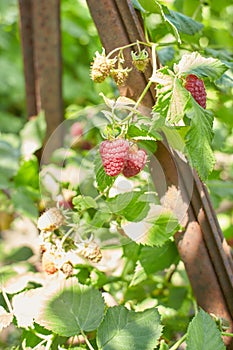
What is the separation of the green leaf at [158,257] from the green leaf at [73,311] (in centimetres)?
17

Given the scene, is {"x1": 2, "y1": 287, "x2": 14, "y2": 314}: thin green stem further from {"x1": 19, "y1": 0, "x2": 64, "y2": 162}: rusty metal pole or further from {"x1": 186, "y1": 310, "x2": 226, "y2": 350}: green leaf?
{"x1": 19, "y1": 0, "x2": 64, "y2": 162}: rusty metal pole

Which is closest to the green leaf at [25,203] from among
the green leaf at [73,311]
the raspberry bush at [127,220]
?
the raspberry bush at [127,220]

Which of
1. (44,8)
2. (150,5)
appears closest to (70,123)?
(44,8)

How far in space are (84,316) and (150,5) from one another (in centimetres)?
42

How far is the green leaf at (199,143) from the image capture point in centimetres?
69

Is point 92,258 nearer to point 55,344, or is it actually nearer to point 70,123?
point 55,344

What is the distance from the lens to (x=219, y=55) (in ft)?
3.10

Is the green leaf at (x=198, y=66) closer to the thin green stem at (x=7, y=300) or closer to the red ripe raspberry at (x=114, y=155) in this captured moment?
the red ripe raspberry at (x=114, y=155)

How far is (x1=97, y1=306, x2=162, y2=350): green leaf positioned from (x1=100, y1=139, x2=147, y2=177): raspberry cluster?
194 mm

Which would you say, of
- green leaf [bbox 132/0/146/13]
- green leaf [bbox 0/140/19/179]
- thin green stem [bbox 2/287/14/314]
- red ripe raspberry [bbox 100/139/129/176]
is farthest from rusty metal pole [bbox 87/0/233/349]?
green leaf [bbox 0/140/19/179]

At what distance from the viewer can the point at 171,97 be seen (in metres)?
0.69

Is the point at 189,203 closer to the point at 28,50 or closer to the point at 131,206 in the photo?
the point at 131,206

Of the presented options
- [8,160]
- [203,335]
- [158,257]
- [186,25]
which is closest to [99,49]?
[8,160]

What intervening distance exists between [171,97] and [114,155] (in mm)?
98
